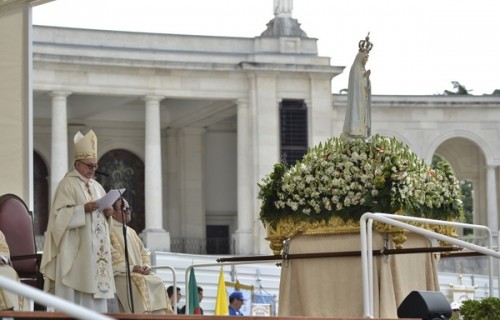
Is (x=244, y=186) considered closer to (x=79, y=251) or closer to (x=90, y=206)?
(x=79, y=251)

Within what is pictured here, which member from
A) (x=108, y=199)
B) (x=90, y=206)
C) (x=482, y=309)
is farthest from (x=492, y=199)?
(x=482, y=309)

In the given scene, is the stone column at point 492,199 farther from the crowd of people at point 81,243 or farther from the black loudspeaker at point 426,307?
the black loudspeaker at point 426,307

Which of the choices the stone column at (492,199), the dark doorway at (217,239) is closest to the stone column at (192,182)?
the dark doorway at (217,239)

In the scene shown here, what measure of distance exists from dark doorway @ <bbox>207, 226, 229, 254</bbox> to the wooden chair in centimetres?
3651

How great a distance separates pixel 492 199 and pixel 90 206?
3901 cm

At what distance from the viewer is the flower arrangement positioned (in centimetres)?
1127

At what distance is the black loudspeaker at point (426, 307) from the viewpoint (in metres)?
8.48

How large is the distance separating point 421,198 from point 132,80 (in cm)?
3576

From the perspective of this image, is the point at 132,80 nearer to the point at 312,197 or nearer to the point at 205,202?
the point at 205,202

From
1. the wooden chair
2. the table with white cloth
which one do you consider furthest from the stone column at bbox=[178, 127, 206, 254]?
the table with white cloth

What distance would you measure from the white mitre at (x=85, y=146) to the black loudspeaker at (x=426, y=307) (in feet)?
12.6

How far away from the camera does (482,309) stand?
32.7 feet

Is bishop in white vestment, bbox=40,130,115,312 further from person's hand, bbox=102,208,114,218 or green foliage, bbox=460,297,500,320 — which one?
green foliage, bbox=460,297,500,320

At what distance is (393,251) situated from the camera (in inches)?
416
